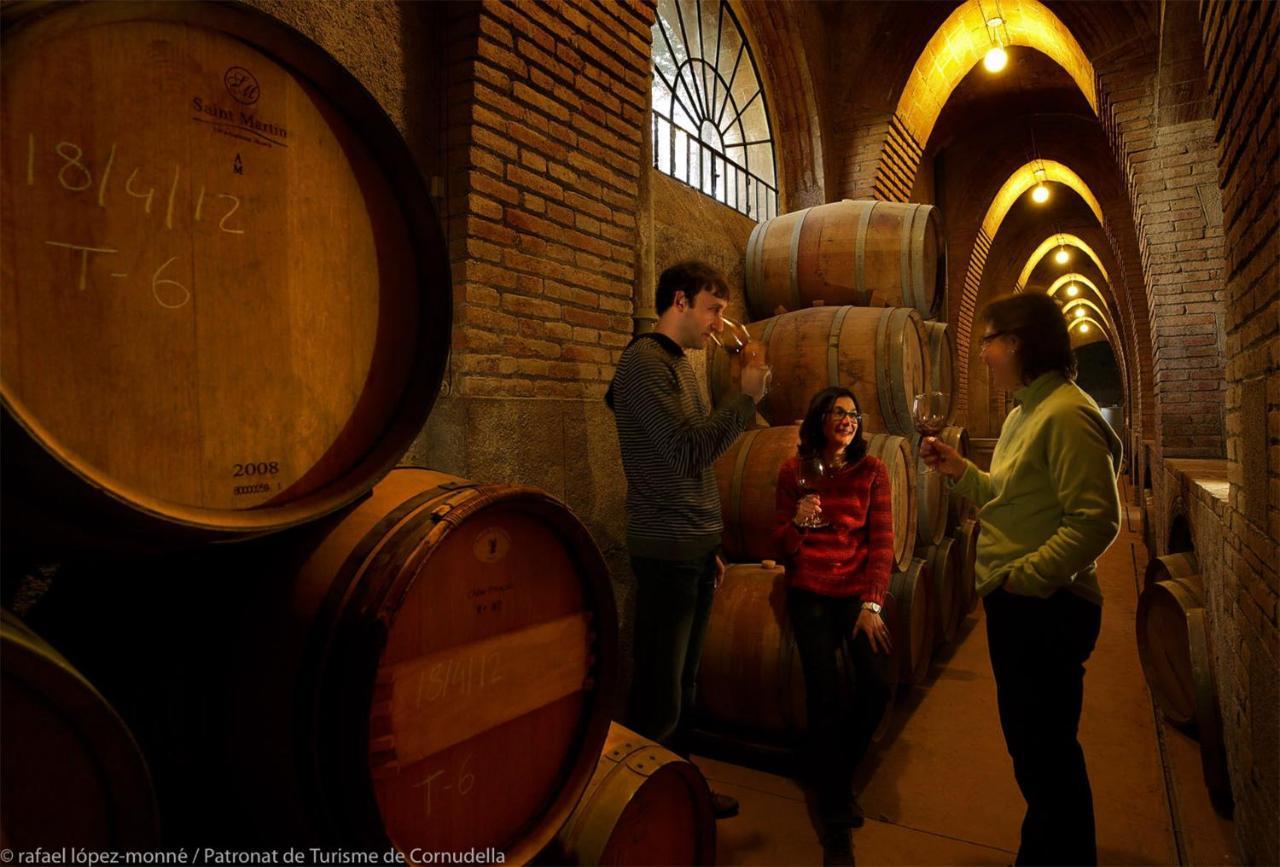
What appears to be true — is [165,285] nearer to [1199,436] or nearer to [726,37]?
[726,37]

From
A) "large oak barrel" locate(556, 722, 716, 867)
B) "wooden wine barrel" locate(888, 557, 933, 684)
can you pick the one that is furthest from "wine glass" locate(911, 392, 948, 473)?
"wooden wine barrel" locate(888, 557, 933, 684)

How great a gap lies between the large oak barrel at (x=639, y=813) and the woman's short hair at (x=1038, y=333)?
162 cm

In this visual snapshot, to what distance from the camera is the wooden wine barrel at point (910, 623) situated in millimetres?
3779

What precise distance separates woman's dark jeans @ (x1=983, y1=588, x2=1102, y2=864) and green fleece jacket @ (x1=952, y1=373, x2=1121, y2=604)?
0.08 m

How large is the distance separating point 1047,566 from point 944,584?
2.62m

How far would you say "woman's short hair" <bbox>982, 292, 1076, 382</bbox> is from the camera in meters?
2.25

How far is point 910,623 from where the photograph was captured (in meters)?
3.81

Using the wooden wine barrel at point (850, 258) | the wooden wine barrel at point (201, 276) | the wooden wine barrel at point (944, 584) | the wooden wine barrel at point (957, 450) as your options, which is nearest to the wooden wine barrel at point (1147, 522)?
the wooden wine barrel at point (957, 450)

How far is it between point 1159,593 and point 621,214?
3.37 meters

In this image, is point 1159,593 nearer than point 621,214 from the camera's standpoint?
No

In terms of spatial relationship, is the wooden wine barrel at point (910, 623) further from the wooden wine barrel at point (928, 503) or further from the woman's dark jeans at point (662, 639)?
the woman's dark jeans at point (662, 639)

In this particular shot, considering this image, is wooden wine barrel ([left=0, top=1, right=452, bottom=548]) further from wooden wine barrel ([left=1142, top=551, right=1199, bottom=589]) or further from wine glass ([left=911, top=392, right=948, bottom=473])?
wooden wine barrel ([left=1142, top=551, right=1199, bottom=589])

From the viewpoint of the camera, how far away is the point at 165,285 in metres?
1.11

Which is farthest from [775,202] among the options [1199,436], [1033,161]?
[1033,161]
